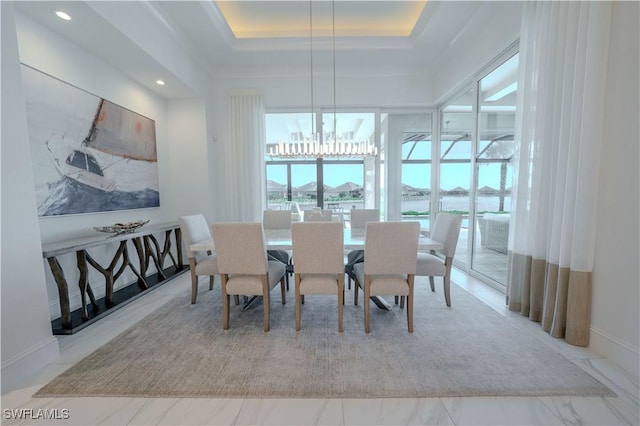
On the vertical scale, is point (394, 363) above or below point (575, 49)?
below

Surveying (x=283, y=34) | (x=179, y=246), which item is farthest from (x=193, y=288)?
(x=283, y=34)

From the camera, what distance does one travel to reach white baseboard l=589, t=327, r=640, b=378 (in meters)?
1.60

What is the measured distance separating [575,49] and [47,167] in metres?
4.52

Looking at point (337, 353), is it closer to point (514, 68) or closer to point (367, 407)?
point (367, 407)

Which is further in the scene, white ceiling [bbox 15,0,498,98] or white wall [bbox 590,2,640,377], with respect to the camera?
white ceiling [bbox 15,0,498,98]

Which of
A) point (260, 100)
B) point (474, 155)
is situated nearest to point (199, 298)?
point (260, 100)

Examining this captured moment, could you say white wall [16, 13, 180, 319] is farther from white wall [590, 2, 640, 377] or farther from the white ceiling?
white wall [590, 2, 640, 377]

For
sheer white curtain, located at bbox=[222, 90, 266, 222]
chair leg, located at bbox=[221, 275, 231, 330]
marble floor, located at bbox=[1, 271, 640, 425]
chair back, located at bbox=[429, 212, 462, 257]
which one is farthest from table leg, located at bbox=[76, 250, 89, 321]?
chair back, located at bbox=[429, 212, 462, 257]

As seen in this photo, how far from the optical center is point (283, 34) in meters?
3.72

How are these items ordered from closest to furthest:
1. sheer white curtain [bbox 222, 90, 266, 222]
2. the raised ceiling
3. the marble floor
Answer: the marble floor
the raised ceiling
sheer white curtain [bbox 222, 90, 266, 222]

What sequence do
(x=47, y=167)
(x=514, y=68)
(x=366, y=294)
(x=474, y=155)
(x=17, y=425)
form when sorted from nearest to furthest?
(x=17, y=425) → (x=366, y=294) → (x=47, y=167) → (x=514, y=68) → (x=474, y=155)

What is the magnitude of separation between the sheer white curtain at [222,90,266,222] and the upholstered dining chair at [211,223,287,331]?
239 cm

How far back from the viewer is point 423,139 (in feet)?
15.2

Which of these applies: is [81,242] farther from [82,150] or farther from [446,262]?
[446,262]
